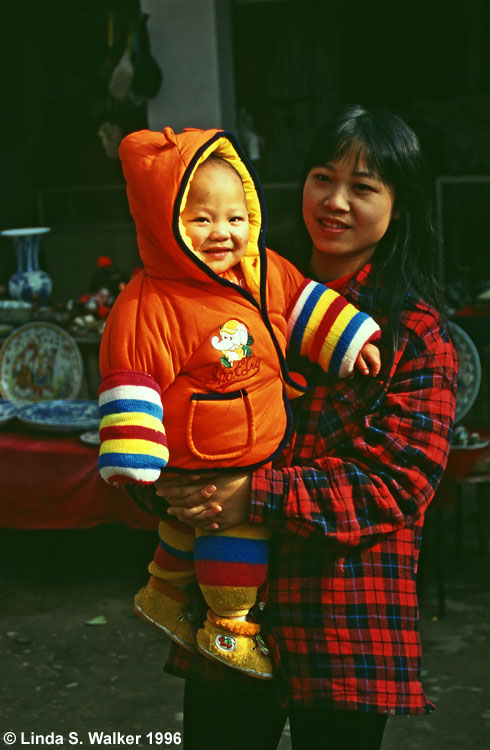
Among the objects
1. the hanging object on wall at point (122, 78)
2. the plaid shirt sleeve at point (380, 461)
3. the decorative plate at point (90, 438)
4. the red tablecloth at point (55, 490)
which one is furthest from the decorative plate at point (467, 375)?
the hanging object on wall at point (122, 78)

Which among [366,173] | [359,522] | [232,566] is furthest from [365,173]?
[232,566]

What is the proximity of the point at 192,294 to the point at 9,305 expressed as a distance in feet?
12.7

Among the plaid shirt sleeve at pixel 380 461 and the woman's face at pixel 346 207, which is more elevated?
the woman's face at pixel 346 207

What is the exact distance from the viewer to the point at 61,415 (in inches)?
179

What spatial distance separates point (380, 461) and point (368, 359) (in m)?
0.19

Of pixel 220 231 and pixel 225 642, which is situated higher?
pixel 220 231

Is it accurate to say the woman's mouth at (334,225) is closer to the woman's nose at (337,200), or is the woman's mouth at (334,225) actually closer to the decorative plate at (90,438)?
the woman's nose at (337,200)

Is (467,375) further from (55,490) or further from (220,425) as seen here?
(220,425)

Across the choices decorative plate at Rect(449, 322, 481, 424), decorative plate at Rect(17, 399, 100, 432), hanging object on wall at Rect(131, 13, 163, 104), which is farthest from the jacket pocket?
hanging object on wall at Rect(131, 13, 163, 104)

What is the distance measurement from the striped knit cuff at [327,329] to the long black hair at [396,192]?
2.6 inches

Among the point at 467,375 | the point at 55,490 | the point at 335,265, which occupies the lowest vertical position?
the point at 55,490

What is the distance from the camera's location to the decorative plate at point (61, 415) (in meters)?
4.43

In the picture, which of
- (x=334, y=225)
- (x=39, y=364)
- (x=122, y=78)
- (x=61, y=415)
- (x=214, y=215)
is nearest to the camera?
(x=214, y=215)

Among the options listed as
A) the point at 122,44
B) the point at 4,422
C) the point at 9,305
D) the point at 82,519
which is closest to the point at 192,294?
the point at 82,519
